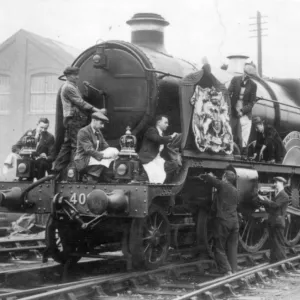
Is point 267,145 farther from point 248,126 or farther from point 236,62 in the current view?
point 236,62

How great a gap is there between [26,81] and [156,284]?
18110mm

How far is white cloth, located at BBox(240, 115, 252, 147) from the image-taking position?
10.2 m

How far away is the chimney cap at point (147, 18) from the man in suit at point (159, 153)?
7.16ft

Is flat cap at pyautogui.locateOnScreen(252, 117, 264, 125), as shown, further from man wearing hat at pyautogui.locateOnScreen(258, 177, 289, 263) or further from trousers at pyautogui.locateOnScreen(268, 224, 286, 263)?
trousers at pyautogui.locateOnScreen(268, 224, 286, 263)

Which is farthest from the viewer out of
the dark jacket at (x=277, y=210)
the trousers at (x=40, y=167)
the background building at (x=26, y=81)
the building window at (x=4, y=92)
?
the building window at (x=4, y=92)

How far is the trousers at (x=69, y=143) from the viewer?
8.60 metres

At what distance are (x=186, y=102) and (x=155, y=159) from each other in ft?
2.84

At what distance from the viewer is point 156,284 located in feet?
25.6

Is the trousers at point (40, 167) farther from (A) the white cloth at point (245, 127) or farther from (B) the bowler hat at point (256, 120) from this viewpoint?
(B) the bowler hat at point (256, 120)

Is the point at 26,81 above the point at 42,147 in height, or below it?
above

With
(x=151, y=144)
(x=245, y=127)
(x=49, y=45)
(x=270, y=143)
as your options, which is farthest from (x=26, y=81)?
(x=151, y=144)

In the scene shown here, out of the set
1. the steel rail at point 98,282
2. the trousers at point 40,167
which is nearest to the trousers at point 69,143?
the trousers at point 40,167

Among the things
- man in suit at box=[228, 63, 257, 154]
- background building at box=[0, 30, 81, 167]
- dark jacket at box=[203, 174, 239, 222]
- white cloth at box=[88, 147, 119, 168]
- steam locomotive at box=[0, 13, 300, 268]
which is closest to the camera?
steam locomotive at box=[0, 13, 300, 268]

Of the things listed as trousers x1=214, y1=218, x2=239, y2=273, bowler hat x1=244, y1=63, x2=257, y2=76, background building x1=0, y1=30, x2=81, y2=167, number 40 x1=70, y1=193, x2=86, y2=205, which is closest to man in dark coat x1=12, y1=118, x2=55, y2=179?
number 40 x1=70, y1=193, x2=86, y2=205
